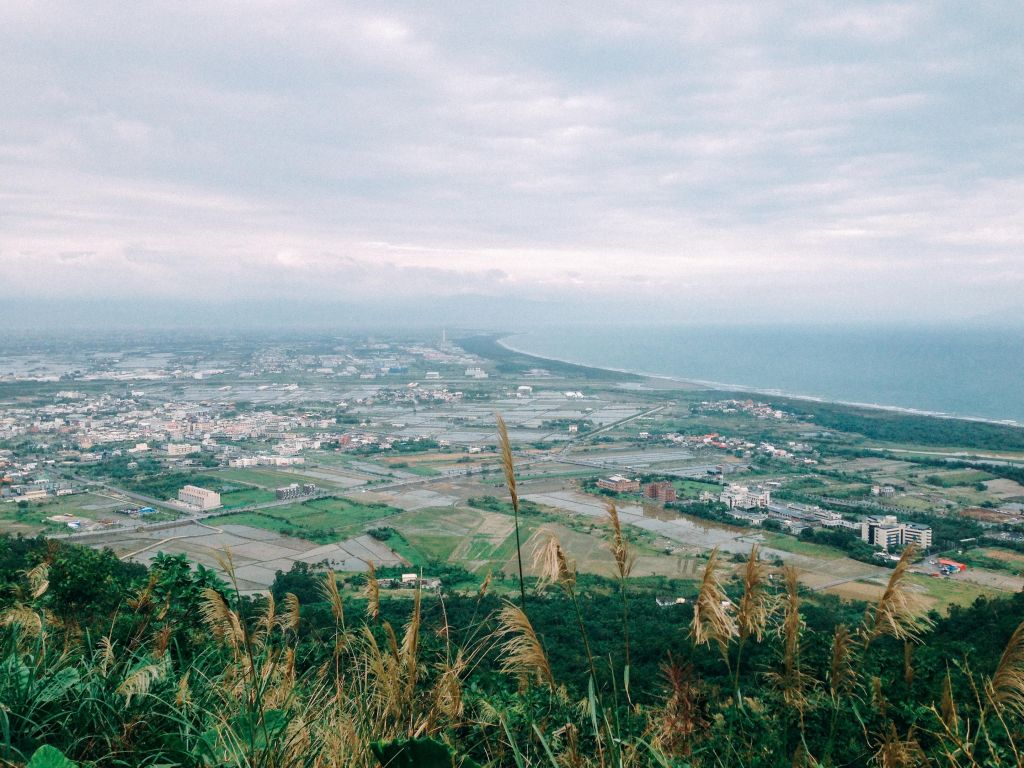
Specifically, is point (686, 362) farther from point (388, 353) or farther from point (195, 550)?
point (195, 550)

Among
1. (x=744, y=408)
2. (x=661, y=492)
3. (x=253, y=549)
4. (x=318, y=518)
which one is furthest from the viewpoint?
(x=744, y=408)

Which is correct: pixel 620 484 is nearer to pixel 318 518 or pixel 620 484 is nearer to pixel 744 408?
pixel 318 518

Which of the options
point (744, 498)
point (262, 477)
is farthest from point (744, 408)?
point (262, 477)

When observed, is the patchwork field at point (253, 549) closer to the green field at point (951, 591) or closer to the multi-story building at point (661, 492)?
the multi-story building at point (661, 492)

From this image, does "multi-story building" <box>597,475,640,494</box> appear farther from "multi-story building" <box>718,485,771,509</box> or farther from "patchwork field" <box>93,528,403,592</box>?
"patchwork field" <box>93,528,403,592</box>

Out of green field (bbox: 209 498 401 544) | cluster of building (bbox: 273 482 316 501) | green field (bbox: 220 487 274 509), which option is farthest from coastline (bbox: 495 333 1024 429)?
green field (bbox: 220 487 274 509)

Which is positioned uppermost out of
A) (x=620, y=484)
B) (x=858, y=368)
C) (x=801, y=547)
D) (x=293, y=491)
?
(x=858, y=368)

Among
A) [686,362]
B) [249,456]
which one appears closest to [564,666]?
[249,456]
